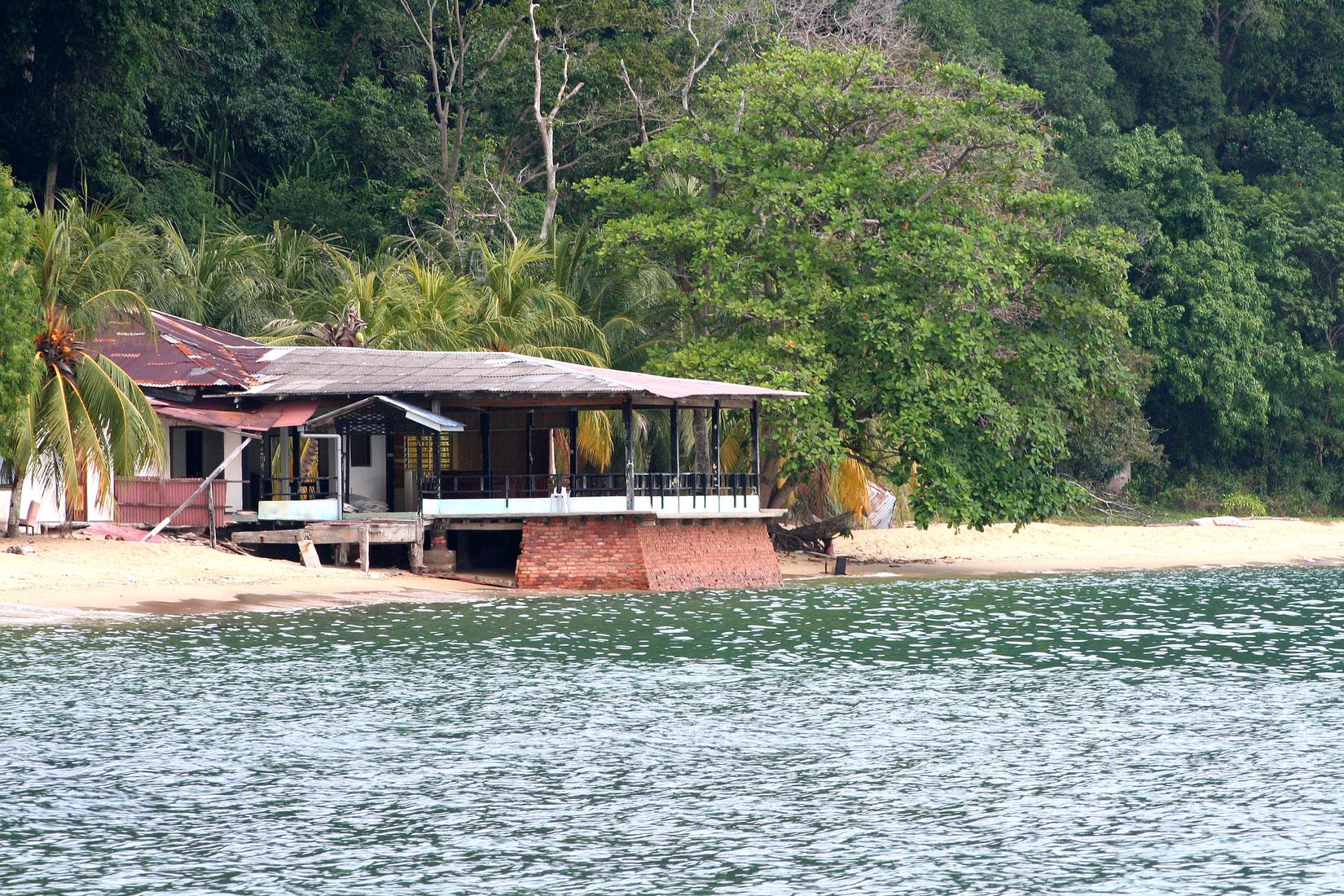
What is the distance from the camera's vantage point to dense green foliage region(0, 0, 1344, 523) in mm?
35375

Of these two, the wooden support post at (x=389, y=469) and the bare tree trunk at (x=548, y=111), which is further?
the bare tree trunk at (x=548, y=111)

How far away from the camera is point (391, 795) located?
15156 mm

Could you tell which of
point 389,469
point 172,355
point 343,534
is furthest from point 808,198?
point 172,355

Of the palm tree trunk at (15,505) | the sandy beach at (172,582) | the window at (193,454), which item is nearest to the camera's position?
the sandy beach at (172,582)

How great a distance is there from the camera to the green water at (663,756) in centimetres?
1298

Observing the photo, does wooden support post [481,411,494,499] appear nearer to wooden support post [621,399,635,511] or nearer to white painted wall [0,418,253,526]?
wooden support post [621,399,635,511]

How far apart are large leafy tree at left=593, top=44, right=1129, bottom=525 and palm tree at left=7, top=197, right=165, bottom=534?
10717 millimetres

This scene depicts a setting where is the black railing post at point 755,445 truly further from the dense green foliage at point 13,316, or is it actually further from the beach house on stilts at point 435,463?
the dense green foliage at point 13,316

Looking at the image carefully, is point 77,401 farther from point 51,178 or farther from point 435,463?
point 51,178

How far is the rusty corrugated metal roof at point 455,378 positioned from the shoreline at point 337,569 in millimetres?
3379

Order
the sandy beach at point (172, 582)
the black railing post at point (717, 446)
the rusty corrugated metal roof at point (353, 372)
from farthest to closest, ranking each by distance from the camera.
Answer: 1. the black railing post at point (717, 446)
2. the rusty corrugated metal roof at point (353, 372)
3. the sandy beach at point (172, 582)

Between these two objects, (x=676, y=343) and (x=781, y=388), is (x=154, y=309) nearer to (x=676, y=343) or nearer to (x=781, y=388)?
(x=676, y=343)

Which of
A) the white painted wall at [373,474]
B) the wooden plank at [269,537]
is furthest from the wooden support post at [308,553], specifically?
the white painted wall at [373,474]

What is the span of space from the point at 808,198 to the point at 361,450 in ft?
33.8
